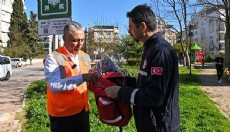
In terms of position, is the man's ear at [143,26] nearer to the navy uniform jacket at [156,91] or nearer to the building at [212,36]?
the navy uniform jacket at [156,91]

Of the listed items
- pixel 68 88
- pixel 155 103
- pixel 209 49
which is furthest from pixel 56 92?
pixel 209 49

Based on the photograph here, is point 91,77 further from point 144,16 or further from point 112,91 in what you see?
point 144,16

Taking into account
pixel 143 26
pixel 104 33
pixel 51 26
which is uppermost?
pixel 104 33

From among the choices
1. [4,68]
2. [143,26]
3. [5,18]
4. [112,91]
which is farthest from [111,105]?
[5,18]

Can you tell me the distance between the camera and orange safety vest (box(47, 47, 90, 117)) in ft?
12.4

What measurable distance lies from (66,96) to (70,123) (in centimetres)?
33

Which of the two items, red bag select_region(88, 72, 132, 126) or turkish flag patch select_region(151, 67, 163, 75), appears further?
red bag select_region(88, 72, 132, 126)

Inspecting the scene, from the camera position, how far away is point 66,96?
3.81 metres

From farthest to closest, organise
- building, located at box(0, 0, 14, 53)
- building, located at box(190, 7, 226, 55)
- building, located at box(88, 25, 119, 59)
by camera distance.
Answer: building, located at box(190, 7, 226, 55) → building, located at box(0, 0, 14, 53) → building, located at box(88, 25, 119, 59)

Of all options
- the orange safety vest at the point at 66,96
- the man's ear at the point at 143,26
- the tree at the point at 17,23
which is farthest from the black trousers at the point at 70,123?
the tree at the point at 17,23

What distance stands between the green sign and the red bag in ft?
12.8

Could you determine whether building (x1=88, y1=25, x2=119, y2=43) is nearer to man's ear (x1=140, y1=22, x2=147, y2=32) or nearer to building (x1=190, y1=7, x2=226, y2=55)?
building (x1=190, y1=7, x2=226, y2=55)

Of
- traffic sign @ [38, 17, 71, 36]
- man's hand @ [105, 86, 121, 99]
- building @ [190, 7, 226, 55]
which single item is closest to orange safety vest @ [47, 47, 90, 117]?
man's hand @ [105, 86, 121, 99]

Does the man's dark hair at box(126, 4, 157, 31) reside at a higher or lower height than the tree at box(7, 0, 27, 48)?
lower
